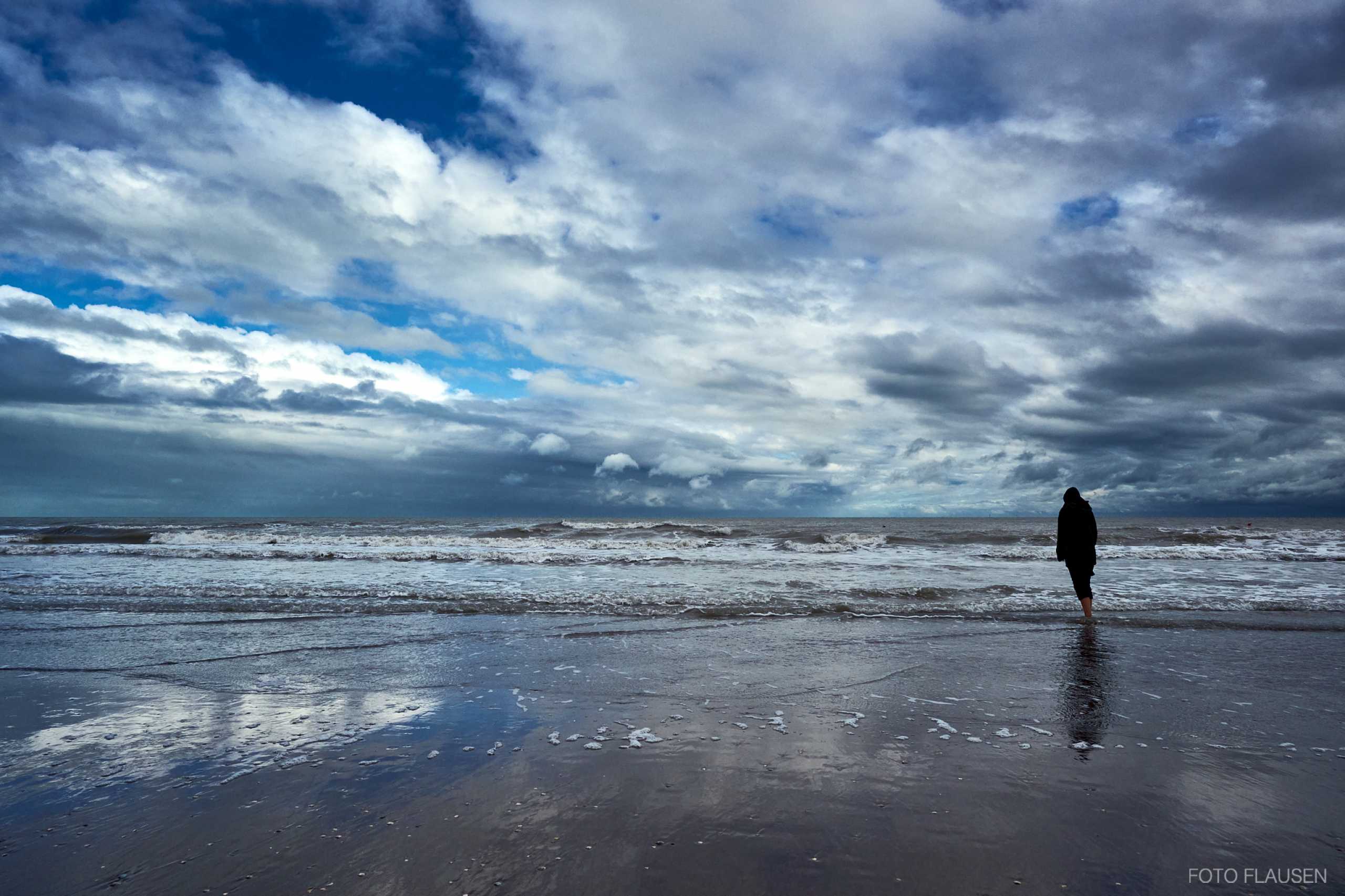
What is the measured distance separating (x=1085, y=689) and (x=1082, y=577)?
19.0 ft

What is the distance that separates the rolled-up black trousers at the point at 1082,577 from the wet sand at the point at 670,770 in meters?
3.24

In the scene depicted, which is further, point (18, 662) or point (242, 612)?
point (242, 612)

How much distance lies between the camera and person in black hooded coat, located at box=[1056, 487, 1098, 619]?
37.6 ft

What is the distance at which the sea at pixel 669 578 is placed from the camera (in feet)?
41.1

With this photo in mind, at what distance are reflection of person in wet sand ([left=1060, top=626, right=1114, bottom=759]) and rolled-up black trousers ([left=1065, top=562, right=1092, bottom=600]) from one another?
218cm

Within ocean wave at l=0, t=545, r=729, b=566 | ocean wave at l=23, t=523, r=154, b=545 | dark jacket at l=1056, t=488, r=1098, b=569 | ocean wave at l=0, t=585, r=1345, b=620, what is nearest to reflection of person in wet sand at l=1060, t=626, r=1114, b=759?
dark jacket at l=1056, t=488, r=1098, b=569

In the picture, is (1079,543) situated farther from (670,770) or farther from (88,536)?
(88,536)

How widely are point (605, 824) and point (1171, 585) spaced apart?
663 inches

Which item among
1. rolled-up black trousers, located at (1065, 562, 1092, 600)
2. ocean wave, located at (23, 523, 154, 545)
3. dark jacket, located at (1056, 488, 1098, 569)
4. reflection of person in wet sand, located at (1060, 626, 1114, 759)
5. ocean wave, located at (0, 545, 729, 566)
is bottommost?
ocean wave, located at (23, 523, 154, 545)

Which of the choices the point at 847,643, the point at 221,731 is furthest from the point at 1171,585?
the point at 221,731

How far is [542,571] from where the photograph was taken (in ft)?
61.1

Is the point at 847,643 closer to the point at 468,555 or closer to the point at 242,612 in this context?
the point at 242,612

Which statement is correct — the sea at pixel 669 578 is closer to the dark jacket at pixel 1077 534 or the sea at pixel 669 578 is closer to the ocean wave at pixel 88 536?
the dark jacket at pixel 1077 534

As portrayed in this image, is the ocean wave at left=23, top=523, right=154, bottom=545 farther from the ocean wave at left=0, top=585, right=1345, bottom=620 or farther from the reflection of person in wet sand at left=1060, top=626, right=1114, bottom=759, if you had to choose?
the reflection of person in wet sand at left=1060, top=626, right=1114, bottom=759
